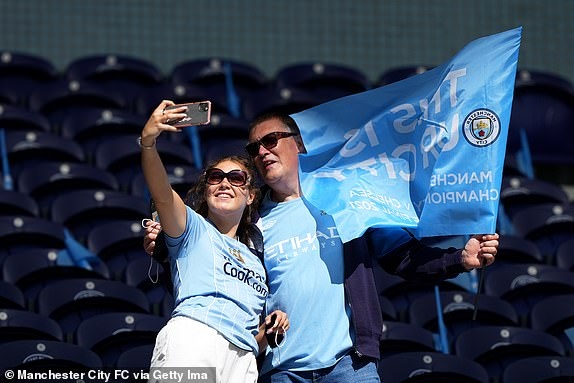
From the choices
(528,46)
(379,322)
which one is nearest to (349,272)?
(379,322)

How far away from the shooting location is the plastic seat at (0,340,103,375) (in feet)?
18.6

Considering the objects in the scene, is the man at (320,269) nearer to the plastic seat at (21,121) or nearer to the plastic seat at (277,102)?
the plastic seat at (21,121)

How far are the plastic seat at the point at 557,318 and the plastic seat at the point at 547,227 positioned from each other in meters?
1.08

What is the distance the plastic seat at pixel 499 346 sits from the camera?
258 inches

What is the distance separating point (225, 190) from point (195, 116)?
1.15ft

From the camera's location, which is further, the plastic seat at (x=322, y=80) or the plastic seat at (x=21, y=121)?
the plastic seat at (x=322, y=80)

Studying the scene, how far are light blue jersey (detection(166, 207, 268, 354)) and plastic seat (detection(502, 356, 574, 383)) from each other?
2260 mm

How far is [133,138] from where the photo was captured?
835 cm

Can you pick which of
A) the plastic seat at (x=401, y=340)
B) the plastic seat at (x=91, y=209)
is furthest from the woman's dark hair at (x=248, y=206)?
the plastic seat at (x=91, y=209)

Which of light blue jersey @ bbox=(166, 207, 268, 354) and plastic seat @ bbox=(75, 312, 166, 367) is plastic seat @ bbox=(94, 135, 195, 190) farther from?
light blue jersey @ bbox=(166, 207, 268, 354)

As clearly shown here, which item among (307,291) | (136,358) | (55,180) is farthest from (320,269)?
(55,180)

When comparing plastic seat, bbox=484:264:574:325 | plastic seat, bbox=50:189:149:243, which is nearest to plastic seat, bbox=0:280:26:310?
plastic seat, bbox=50:189:149:243

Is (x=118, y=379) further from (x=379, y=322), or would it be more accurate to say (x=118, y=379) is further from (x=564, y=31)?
(x=564, y=31)

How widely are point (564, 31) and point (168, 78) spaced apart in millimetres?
3611
